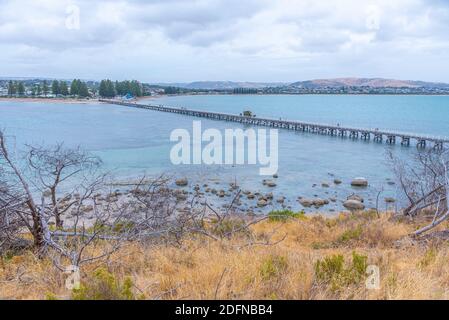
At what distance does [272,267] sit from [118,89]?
13832 centimetres

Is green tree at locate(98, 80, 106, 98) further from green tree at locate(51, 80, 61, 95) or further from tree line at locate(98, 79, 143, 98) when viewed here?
green tree at locate(51, 80, 61, 95)

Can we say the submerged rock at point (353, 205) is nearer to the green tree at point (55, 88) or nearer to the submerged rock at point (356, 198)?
the submerged rock at point (356, 198)

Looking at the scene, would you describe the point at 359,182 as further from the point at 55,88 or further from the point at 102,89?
the point at 55,88

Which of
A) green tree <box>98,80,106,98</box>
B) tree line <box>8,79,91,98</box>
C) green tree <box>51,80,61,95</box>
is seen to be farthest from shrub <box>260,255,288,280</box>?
green tree <box>98,80,106,98</box>

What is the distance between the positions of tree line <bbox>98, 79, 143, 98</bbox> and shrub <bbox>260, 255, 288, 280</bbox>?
424ft

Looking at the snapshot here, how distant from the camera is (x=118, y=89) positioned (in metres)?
135

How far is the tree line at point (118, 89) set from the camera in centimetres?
12688

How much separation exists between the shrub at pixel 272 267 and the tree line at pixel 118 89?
424 ft

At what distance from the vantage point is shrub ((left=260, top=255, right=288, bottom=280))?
4.01 metres

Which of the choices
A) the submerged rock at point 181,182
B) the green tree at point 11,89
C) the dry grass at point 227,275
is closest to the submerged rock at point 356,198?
the submerged rock at point 181,182

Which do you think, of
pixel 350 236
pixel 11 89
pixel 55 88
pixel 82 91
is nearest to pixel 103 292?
pixel 350 236

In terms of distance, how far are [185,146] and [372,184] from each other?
63.3ft

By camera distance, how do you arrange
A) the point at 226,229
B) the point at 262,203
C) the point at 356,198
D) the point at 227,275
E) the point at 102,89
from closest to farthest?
the point at 227,275
the point at 226,229
the point at 262,203
the point at 356,198
the point at 102,89
